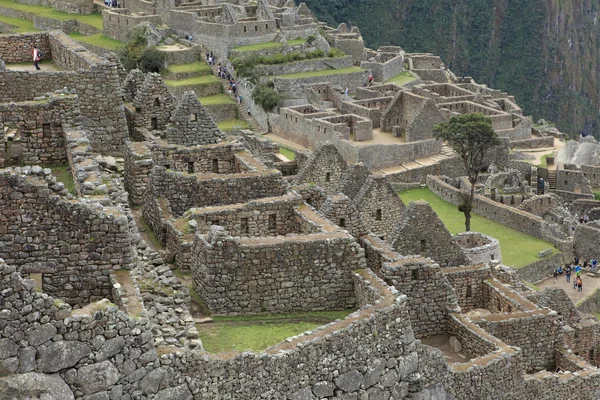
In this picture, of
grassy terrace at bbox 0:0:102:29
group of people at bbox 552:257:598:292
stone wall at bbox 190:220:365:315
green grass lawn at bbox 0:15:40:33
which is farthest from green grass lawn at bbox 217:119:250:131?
stone wall at bbox 190:220:365:315

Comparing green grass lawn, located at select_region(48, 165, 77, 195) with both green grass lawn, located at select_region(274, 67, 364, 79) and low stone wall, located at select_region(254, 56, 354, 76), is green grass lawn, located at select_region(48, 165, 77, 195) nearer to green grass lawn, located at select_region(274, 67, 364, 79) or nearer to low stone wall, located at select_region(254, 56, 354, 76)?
low stone wall, located at select_region(254, 56, 354, 76)

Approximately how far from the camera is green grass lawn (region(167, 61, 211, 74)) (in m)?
57.3

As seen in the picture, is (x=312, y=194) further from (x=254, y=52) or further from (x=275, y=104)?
(x=254, y=52)

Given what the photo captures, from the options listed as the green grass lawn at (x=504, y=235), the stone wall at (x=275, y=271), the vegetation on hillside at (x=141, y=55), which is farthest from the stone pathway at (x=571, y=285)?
the vegetation on hillside at (x=141, y=55)

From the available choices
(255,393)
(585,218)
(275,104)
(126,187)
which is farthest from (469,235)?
(275,104)

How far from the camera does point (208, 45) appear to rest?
62.8m

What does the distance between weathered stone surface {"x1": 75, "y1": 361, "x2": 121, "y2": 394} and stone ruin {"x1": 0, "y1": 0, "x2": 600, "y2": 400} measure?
13 mm

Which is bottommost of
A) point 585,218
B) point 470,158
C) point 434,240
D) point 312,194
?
point 585,218

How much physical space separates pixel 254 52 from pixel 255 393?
51939 millimetres

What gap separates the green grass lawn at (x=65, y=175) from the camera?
13.0 m

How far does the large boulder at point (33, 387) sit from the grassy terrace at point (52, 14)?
5497 cm

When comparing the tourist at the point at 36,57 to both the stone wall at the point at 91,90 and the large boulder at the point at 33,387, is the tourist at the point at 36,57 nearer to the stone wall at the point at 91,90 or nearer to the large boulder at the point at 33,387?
the stone wall at the point at 91,90

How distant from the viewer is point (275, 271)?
41.9 ft

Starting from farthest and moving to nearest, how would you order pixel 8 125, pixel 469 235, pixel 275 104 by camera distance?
pixel 275 104 < pixel 469 235 < pixel 8 125
